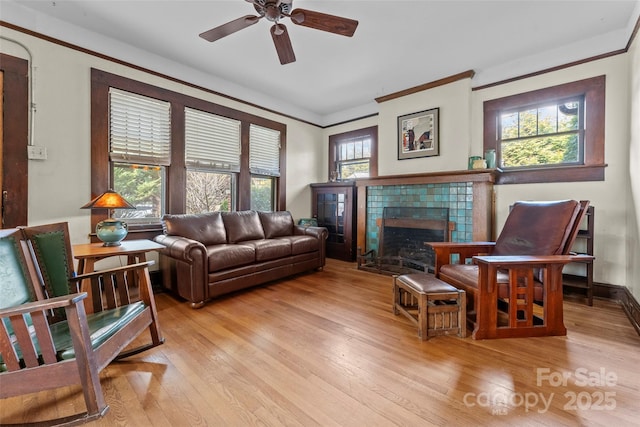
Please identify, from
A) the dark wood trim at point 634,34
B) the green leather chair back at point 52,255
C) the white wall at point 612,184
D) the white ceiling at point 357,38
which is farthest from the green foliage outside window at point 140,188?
the dark wood trim at point 634,34

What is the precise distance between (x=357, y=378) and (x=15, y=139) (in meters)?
3.47

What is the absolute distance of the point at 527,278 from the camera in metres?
1.99

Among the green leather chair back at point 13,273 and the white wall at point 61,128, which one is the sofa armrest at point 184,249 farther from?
the green leather chair back at point 13,273

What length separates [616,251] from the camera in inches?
108

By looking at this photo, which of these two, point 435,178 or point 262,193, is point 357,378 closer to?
point 435,178

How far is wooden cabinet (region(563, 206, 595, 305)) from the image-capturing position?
262cm

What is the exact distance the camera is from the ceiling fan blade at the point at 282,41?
2111 mm

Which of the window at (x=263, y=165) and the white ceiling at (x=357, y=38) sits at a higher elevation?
the white ceiling at (x=357, y=38)

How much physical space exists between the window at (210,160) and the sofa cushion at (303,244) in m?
1.22

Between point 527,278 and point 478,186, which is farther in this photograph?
point 478,186

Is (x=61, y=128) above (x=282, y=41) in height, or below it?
below

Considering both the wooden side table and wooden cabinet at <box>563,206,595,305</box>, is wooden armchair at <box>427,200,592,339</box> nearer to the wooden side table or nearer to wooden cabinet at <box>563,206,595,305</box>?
wooden cabinet at <box>563,206,595,305</box>

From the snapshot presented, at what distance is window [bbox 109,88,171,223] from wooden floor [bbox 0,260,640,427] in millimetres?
1545

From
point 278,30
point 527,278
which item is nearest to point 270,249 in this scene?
point 278,30
